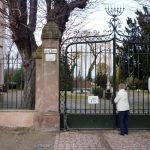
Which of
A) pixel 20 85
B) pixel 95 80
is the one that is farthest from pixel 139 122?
pixel 20 85

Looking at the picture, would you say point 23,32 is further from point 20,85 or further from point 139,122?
point 139,122

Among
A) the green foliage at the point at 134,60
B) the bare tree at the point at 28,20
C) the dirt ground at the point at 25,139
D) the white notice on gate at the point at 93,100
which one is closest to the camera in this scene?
the dirt ground at the point at 25,139

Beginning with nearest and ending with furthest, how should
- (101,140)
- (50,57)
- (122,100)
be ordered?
(101,140), (122,100), (50,57)

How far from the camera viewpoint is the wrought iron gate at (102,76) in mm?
15375

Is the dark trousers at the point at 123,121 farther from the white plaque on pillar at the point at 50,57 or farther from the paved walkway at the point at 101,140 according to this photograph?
the white plaque on pillar at the point at 50,57

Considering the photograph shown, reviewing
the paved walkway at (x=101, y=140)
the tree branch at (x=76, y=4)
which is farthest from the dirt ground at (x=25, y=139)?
the tree branch at (x=76, y=4)

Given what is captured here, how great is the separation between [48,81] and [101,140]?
9.52ft

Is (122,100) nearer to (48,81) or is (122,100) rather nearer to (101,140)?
(101,140)

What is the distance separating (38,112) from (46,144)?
86.8 inches

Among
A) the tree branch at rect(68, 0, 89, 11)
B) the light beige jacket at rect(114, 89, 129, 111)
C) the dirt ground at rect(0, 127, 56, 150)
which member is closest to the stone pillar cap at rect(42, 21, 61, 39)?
the tree branch at rect(68, 0, 89, 11)

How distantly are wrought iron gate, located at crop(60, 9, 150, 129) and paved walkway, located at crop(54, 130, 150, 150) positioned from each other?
53 centimetres

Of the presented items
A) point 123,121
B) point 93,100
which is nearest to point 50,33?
point 93,100

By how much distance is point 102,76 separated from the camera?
52.5 ft

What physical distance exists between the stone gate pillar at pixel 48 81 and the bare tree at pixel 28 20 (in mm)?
1131
